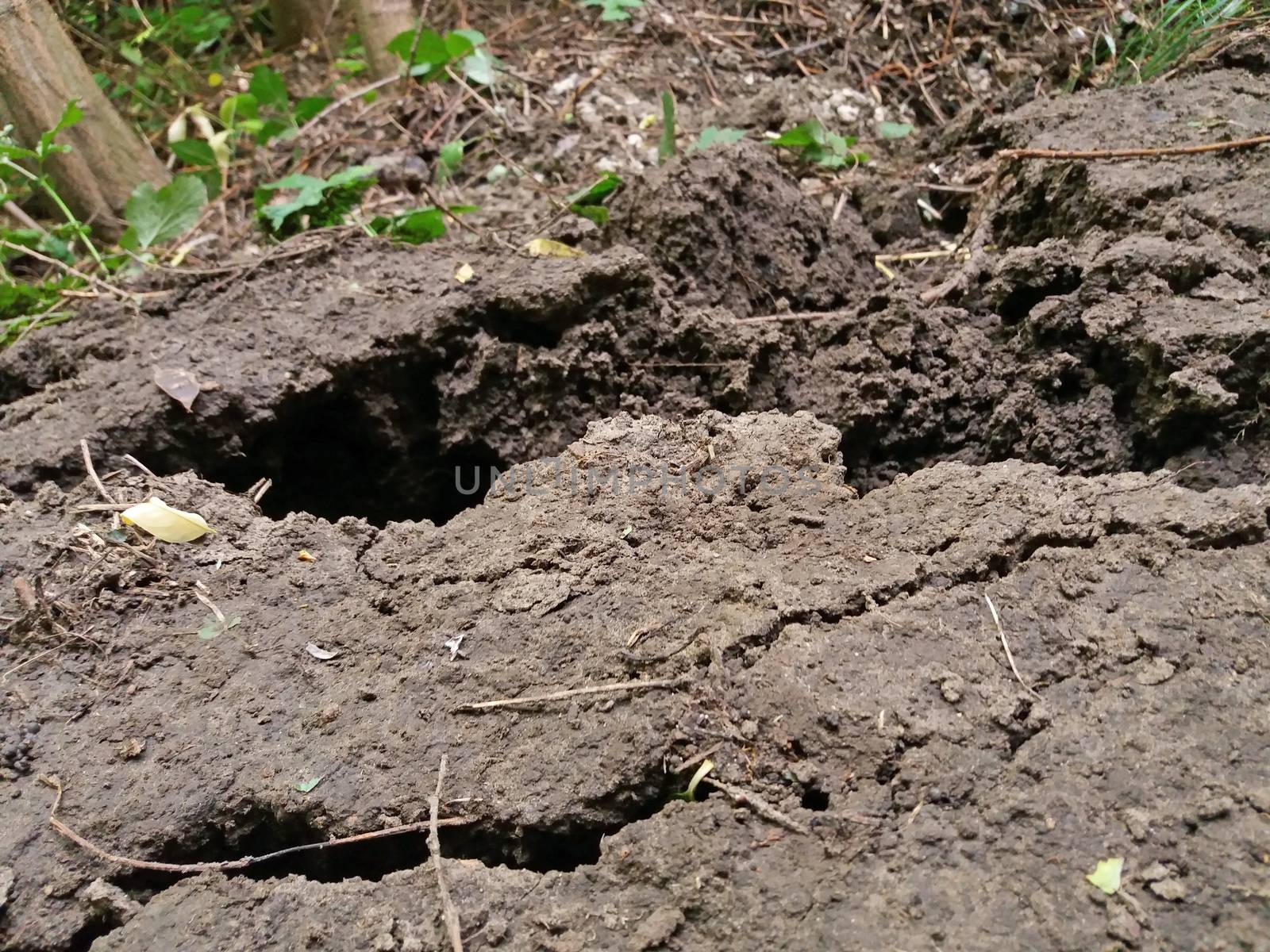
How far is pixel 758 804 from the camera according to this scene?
1228mm

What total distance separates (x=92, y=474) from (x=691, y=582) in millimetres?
1398

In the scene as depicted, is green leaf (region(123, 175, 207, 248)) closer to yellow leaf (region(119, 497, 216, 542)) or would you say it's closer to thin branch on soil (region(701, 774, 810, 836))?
yellow leaf (region(119, 497, 216, 542))

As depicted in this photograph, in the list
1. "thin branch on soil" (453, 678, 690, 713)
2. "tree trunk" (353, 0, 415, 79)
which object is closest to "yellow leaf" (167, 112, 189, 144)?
"tree trunk" (353, 0, 415, 79)

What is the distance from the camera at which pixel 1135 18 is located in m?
3.19

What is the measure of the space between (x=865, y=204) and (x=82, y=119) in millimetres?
2874

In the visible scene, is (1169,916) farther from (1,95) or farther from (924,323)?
(1,95)

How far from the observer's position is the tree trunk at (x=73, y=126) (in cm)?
295

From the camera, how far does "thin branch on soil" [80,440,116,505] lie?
1892mm

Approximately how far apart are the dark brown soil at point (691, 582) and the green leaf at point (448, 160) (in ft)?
2.96

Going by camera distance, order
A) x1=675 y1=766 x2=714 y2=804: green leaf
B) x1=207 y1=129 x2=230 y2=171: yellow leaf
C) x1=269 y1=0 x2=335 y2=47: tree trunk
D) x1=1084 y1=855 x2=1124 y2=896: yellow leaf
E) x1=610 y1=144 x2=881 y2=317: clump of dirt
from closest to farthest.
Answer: x1=1084 y1=855 x2=1124 y2=896: yellow leaf → x1=675 y1=766 x2=714 y2=804: green leaf → x1=610 y1=144 x2=881 y2=317: clump of dirt → x1=207 y1=129 x2=230 y2=171: yellow leaf → x1=269 y1=0 x2=335 y2=47: tree trunk

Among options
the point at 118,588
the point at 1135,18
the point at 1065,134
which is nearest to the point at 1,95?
the point at 118,588

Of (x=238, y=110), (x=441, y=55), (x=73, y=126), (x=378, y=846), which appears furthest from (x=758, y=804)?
(x=238, y=110)

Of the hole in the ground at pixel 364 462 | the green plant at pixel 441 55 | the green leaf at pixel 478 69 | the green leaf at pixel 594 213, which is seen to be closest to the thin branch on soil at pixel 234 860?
the hole in the ground at pixel 364 462

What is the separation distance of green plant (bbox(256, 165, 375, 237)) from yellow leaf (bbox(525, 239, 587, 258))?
81cm
